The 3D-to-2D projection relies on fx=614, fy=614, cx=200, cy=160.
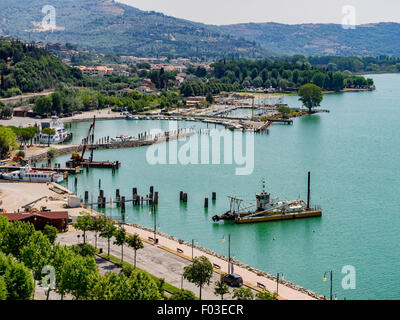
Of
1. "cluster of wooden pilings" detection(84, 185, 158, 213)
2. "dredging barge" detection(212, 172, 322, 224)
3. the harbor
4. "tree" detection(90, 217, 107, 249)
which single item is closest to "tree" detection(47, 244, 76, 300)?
"tree" detection(90, 217, 107, 249)

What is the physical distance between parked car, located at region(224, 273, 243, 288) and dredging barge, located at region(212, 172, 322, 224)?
827 cm

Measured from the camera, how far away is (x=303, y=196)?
29.5 m

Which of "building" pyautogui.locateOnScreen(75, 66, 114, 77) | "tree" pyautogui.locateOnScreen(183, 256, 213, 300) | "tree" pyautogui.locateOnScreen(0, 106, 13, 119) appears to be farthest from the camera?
"building" pyautogui.locateOnScreen(75, 66, 114, 77)

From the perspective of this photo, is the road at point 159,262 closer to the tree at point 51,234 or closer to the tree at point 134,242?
the tree at point 134,242

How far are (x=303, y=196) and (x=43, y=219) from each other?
13.0 m

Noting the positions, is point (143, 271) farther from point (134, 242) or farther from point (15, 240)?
point (15, 240)

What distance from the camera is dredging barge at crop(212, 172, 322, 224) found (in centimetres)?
2555

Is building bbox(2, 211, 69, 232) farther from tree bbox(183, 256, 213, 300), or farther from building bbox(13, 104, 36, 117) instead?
building bbox(13, 104, 36, 117)

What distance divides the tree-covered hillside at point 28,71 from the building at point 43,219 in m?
46.1

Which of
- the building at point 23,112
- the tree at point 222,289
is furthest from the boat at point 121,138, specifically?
the tree at point 222,289

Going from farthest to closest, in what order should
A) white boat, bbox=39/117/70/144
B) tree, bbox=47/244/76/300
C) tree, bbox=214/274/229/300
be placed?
white boat, bbox=39/117/70/144 → tree, bbox=214/274/229/300 → tree, bbox=47/244/76/300

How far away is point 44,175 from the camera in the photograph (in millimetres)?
30891

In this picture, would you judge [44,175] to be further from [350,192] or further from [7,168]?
[350,192]

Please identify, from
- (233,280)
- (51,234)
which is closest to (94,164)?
(51,234)
